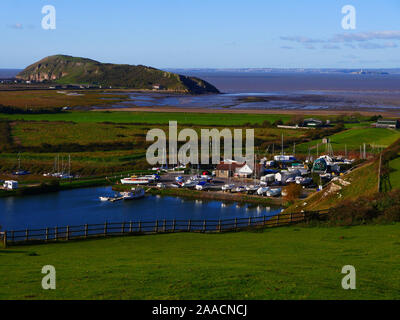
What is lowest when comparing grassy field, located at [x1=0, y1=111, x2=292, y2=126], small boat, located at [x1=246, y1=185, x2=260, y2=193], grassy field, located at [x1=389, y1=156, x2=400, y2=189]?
small boat, located at [x1=246, y1=185, x2=260, y2=193]

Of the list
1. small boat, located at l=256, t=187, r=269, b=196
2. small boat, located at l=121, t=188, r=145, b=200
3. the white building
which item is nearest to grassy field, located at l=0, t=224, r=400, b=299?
small boat, located at l=256, t=187, r=269, b=196

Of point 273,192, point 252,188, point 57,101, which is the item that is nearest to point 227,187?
point 252,188

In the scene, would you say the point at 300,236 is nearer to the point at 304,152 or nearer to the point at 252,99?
the point at 304,152

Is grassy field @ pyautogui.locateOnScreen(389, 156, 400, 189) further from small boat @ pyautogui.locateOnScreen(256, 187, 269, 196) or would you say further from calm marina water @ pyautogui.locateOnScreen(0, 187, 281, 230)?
small boat @ pyautogui.locateOnScreen(256, 187, 269, 196)

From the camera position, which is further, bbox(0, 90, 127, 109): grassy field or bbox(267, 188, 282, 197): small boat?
bbox(0, 90, 127, 109): grassy field

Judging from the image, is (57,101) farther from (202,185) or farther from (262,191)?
(262,191)
